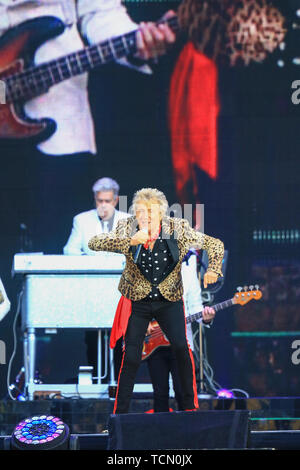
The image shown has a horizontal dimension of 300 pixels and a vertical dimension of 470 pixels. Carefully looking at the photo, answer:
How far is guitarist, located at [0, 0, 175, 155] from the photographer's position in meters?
7.85

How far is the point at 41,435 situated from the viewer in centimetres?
410

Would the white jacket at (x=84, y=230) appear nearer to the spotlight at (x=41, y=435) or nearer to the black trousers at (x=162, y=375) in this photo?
the black trousers at (x=162, y=375)

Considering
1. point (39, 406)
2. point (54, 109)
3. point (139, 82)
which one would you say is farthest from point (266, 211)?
point (39, 406)

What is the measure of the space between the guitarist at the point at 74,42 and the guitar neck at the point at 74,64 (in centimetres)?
5

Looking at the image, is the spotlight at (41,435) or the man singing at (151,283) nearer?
the spotlight at (41,435)

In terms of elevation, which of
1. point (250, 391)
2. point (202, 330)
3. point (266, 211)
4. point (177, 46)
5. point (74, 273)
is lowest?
point (250, 391)

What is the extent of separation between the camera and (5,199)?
25.8ft

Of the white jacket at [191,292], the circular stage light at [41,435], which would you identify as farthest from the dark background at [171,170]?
the circular stage light at [41,435]

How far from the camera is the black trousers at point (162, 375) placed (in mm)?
5922

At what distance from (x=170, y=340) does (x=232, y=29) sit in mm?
4012

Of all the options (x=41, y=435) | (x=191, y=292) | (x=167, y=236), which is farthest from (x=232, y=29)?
(x=41, y=435)
